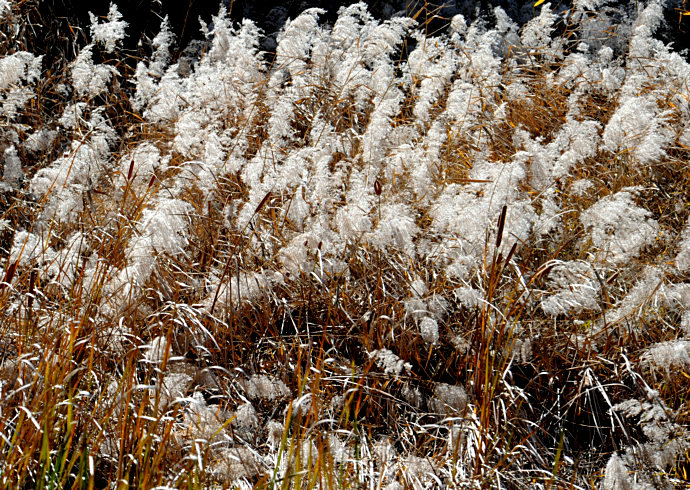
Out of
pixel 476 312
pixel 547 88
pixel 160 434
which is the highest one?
pixel 547 88

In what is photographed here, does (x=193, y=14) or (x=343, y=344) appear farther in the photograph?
(x=193, y=14)

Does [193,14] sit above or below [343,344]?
above

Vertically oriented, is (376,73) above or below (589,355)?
above

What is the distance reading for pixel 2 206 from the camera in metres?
2.85

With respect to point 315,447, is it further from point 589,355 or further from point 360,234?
point 589,355

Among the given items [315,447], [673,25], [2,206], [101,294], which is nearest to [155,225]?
[101,294]

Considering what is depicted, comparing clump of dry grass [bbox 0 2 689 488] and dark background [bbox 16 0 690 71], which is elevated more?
dark background [bbox 16 0 690 71]

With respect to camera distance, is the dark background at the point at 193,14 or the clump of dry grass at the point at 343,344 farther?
the dark background at the point at 193,14

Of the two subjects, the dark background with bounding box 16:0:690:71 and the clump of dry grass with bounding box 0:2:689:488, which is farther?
the dark background with bounding box 16:0:690:71

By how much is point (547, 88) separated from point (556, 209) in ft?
5.11

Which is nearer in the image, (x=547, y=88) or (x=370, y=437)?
(x=370, y=437)

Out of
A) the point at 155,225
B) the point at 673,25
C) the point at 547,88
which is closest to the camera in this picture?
the point at 155,225

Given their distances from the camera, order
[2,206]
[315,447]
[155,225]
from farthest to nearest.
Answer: [2,206]
[155,225]
[315,447]

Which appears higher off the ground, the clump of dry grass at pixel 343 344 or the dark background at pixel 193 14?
the dark background at pixel 193 14
